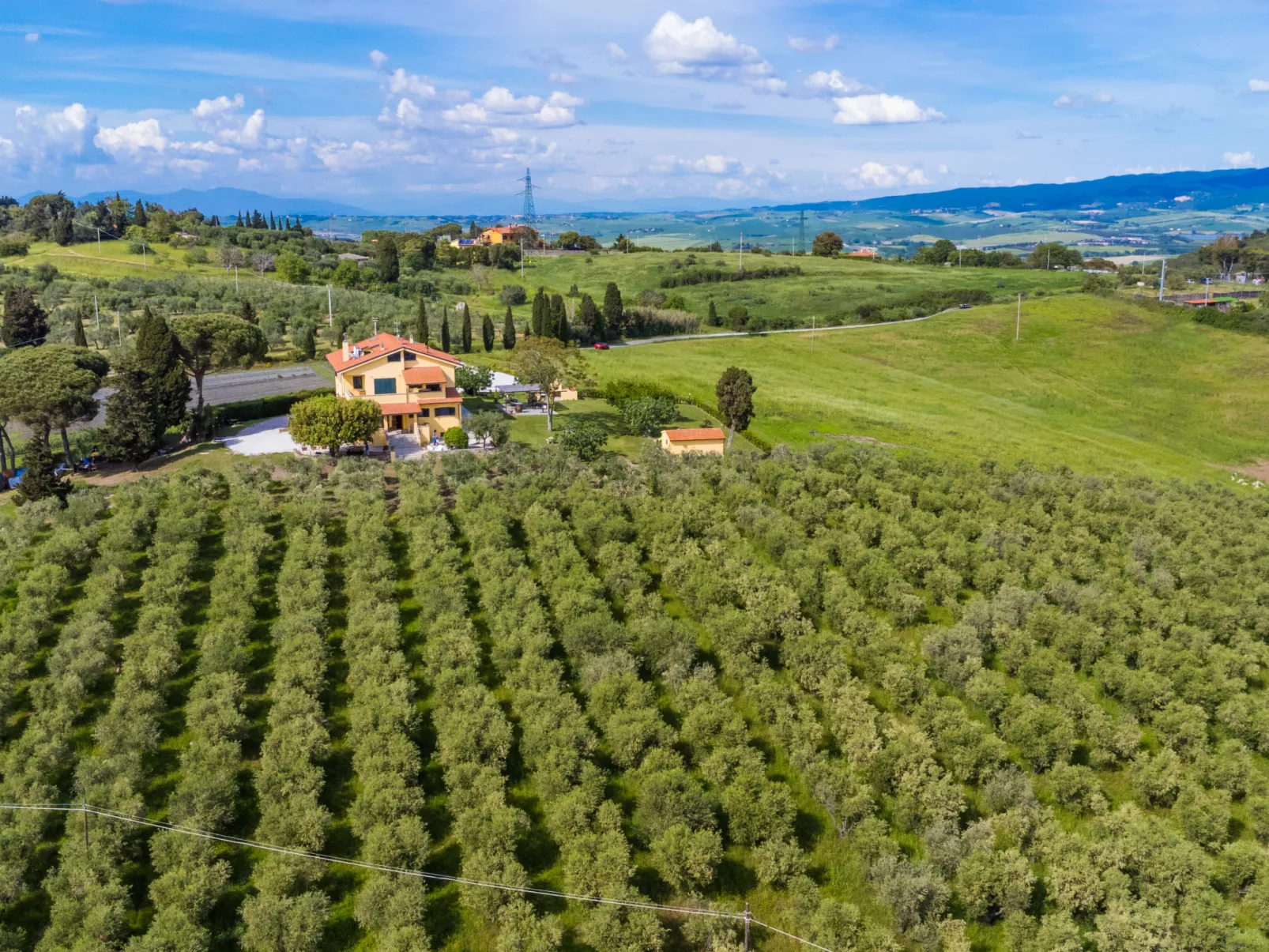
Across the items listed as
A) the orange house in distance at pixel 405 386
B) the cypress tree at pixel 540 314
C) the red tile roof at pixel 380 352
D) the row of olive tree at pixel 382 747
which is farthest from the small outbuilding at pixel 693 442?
the cypress tree at pixel 540 314

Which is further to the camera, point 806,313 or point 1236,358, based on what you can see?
point 806,313

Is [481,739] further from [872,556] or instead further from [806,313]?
[806,313]

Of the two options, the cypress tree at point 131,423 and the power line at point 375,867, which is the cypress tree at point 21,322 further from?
the power line at point 375,867

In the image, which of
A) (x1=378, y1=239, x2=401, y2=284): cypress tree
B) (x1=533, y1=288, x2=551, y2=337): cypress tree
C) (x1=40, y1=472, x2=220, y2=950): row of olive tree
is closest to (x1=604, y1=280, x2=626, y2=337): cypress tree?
(x1=533, y1=288, x2=551, y2=337): cypress tree

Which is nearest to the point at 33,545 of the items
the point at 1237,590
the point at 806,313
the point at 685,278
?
the point at 1237,590

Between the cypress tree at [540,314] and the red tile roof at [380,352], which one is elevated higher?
the cypress tree at [540,314]

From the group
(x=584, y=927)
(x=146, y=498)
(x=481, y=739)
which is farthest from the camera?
(x=146, y=498)

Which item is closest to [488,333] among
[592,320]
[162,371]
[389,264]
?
[592,320]
